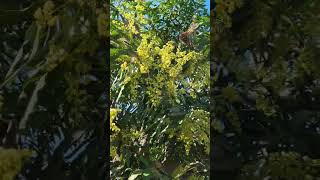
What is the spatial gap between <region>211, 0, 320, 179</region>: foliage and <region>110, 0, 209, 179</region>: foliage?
80 cm

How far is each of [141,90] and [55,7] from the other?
2.99 ft

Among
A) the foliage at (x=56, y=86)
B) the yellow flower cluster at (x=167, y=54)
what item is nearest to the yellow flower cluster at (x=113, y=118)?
the yellow flower cluster at (x=167, y=54)

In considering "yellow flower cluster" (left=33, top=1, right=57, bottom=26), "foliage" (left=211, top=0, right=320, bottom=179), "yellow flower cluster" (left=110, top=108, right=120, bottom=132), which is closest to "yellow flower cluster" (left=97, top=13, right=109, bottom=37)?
"yellow flower cluster" (left=33, top=1, right=57, bottom=26)

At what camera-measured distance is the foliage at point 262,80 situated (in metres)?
1.33

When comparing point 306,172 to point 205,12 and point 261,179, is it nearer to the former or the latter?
point 261,179

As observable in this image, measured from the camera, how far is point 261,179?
1333 mm

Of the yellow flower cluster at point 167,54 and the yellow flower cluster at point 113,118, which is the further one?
the yellow flower cluster at point 167,54

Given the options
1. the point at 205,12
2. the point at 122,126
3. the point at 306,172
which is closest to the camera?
the point at 306,172

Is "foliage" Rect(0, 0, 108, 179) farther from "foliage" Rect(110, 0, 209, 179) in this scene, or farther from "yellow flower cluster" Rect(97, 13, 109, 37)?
"foliage" Rect(110, 0, 209, 179)

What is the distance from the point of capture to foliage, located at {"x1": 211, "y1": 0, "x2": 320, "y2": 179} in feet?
4.38

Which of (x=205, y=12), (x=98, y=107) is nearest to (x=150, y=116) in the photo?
(x=205, y=12)

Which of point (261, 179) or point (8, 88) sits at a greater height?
point (8, 88)

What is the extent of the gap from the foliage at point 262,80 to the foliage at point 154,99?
2.62 ft

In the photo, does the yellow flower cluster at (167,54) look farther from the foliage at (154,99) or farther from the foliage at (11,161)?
the foliage at (11,161)
